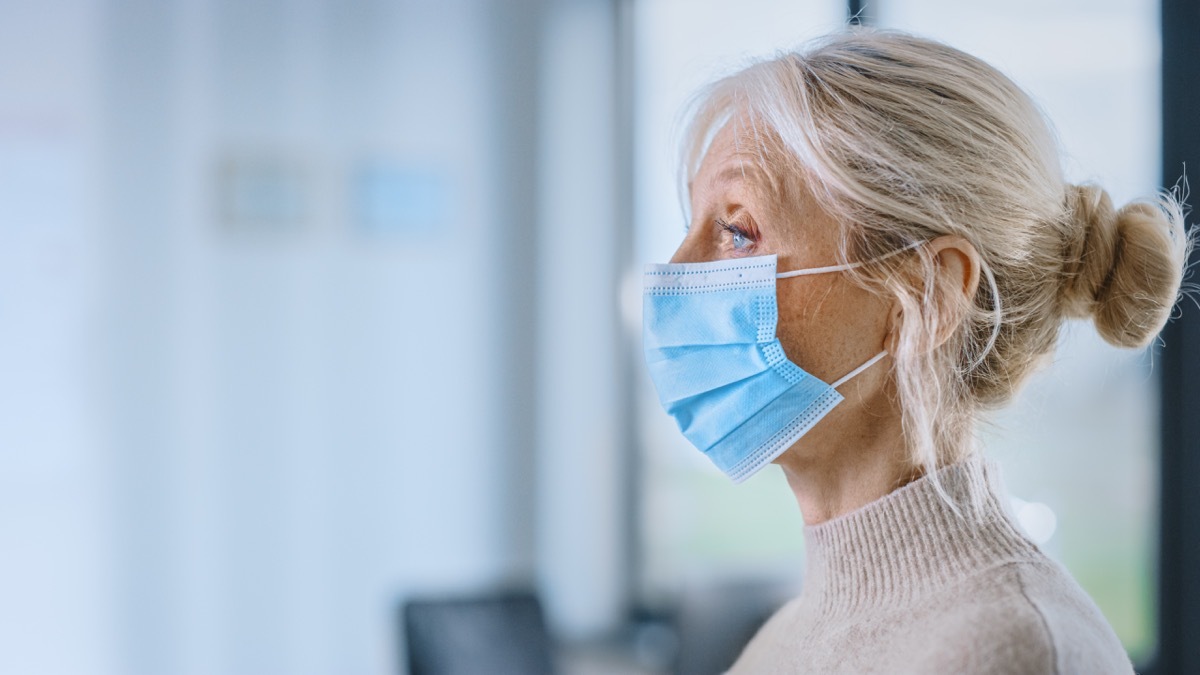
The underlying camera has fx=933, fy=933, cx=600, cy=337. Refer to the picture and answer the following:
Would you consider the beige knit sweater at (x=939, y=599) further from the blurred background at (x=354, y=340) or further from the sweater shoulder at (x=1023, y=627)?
the blurred background at (x=354, y=340)

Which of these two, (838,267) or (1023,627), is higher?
(838,267)

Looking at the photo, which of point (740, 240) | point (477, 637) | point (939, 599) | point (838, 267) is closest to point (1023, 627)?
point (939, 599)

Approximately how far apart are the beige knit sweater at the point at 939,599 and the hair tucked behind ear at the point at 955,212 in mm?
68

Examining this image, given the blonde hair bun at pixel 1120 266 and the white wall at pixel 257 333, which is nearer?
the blonde hair bun at pixel 1120 266

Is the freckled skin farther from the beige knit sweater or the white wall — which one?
the white wall

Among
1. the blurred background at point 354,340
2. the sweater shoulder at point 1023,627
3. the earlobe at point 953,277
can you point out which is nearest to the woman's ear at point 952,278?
the earlobe at point 953,277

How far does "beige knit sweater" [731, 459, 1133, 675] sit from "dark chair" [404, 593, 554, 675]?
1530 mm

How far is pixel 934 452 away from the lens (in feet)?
3.08

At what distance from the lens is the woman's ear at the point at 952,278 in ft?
2.99

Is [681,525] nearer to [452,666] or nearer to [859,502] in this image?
[452,666]

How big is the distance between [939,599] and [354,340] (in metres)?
2.34

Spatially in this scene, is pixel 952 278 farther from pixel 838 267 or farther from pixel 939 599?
pixel 939 599

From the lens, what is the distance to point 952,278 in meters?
0.92

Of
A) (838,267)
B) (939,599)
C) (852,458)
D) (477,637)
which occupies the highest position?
(838,267)
